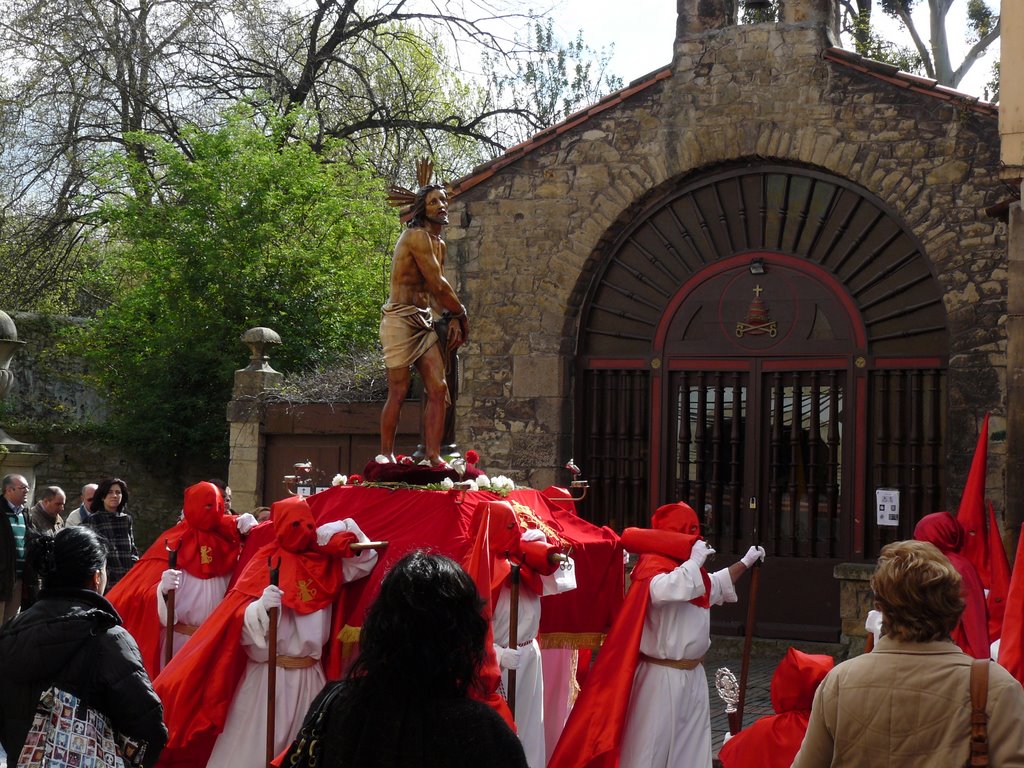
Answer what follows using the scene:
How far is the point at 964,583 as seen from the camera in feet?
20.3

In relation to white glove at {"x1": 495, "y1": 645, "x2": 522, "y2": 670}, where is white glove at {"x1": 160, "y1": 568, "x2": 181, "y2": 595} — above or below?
above

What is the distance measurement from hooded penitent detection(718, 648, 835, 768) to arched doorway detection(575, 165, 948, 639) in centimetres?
569

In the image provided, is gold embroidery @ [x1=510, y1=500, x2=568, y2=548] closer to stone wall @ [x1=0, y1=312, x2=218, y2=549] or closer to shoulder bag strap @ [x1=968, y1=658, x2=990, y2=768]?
shoulder bag strap @ [x1=968, y1=658, x2=990, y2=768]

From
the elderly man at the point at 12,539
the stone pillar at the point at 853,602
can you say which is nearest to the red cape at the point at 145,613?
the elderly man at the point at 12,539

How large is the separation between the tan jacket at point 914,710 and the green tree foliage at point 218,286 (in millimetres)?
14789

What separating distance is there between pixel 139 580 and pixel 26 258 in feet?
50.9

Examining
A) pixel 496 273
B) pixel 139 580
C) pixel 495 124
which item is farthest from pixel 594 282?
pixel 495 124

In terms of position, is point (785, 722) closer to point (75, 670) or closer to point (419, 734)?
point (75, 670)

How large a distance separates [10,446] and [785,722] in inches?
375

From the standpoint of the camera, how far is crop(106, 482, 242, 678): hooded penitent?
769 cm

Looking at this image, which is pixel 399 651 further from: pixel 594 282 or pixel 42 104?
pixel 42 104

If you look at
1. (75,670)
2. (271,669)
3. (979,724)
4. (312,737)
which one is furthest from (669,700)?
(312,737)

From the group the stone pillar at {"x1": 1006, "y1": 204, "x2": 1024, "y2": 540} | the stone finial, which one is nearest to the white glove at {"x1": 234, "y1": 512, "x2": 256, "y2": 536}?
the stone pillar at {"x1": 1006, "y1": 204, "x2": 1024, "y2": 540}

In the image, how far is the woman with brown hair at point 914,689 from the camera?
11.3 feet
